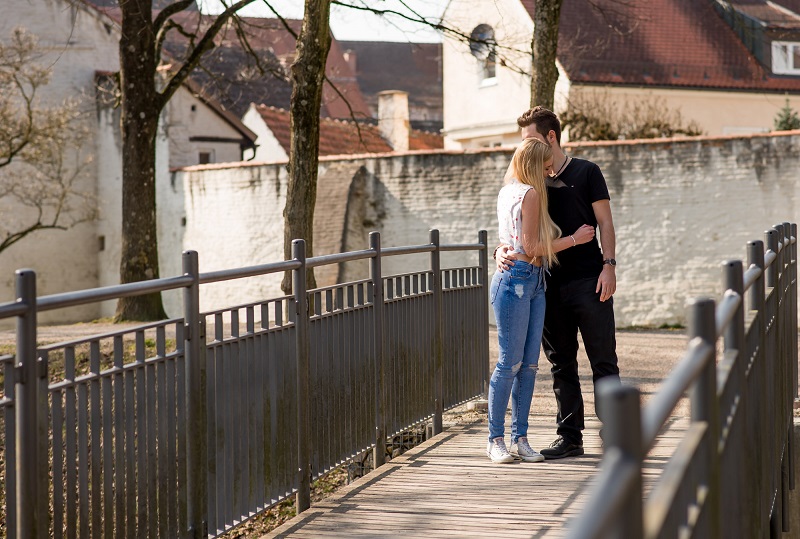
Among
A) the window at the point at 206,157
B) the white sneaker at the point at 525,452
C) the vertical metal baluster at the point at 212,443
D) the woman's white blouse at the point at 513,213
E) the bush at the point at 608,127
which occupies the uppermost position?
the bush at the point at 608,127

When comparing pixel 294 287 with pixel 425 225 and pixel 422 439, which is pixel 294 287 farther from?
pixel 425 225

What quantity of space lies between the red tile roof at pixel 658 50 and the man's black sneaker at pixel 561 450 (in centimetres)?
2349

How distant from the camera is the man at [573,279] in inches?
253

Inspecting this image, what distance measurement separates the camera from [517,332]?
6.38 metres

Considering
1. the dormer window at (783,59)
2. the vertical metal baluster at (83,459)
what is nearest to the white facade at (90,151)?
the dormer window at (783,59)

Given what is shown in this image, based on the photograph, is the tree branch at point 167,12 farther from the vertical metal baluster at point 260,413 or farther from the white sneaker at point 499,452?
the vertical metal baluster at point 260,413

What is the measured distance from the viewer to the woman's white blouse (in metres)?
6.24

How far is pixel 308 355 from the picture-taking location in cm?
583

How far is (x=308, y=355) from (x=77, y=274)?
77.0 feet

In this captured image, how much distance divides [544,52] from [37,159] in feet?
49.8

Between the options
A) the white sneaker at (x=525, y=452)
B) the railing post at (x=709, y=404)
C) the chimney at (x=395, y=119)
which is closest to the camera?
the railing post at (x=709, y=404)

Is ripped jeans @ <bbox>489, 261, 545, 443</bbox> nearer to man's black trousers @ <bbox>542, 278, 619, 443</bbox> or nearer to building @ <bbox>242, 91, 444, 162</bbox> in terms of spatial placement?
man's black trousers @ <bbox>542, 278, 619, 443</bbox>

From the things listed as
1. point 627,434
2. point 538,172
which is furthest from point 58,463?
point 538,172

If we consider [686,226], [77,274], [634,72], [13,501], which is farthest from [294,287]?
[634,72]
